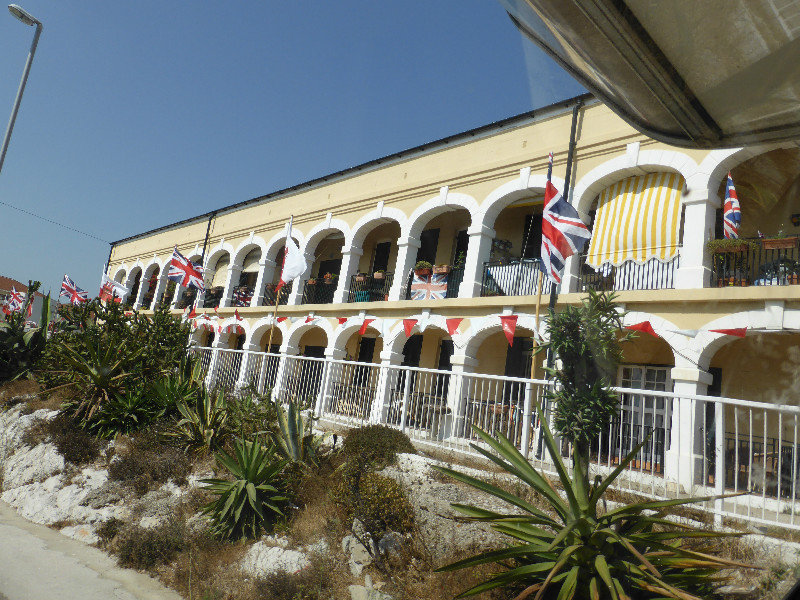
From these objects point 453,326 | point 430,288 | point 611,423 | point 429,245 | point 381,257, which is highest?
point 429,245

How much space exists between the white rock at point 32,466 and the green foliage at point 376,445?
5.33 metres

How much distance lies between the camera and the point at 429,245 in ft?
52.6

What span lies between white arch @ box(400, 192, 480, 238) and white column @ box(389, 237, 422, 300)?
190 mm

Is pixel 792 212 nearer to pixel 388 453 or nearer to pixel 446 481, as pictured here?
pixel 446 481

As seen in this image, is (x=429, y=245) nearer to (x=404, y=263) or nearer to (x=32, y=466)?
(x=404, y=263)

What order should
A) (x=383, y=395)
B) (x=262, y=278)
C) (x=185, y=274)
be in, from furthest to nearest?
(x=262, y=278) → (x=185, y=274) → (x=383, y=395)

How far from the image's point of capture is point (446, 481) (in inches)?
243

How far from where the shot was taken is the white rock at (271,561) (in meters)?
5.69

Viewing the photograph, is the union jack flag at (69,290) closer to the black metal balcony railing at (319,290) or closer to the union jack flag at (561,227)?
the black metal balcony railing at (319,290)

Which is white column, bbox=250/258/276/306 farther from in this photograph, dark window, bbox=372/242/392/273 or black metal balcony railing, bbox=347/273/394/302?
black metal balcony railing, bbox=347/273/394/302

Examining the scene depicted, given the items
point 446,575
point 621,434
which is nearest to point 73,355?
point 446,575

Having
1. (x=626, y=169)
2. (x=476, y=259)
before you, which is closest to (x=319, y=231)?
(x=476, y=259)

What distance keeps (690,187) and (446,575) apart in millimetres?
7367

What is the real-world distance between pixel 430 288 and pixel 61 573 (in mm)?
9091
